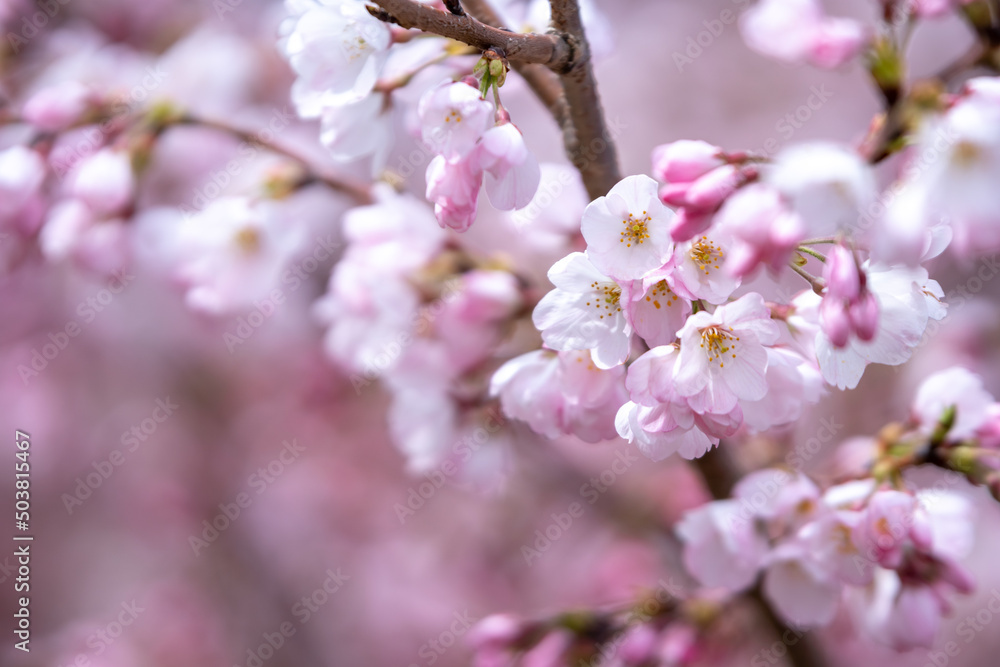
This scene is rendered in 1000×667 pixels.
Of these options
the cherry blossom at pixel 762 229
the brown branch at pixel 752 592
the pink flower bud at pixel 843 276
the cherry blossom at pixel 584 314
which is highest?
the cherry blossom at pixel 762 229

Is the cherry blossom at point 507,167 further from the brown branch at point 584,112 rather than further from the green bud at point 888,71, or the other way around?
the green bud at point 888,71

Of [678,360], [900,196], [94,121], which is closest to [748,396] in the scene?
[678,360]

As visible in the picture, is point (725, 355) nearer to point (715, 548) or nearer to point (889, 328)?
point (889, 328)

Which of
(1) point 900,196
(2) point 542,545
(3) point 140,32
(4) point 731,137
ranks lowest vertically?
(2) point 542,545

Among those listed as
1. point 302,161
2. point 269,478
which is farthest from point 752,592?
point 269,478

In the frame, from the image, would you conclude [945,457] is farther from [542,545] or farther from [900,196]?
[542,545]

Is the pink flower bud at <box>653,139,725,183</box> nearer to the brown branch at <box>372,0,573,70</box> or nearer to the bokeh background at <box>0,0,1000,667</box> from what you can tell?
the brown branch at <box>372,0,573,70</box>

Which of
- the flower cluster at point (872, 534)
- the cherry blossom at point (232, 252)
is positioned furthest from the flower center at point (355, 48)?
the flower cluster at point (872, 534)
